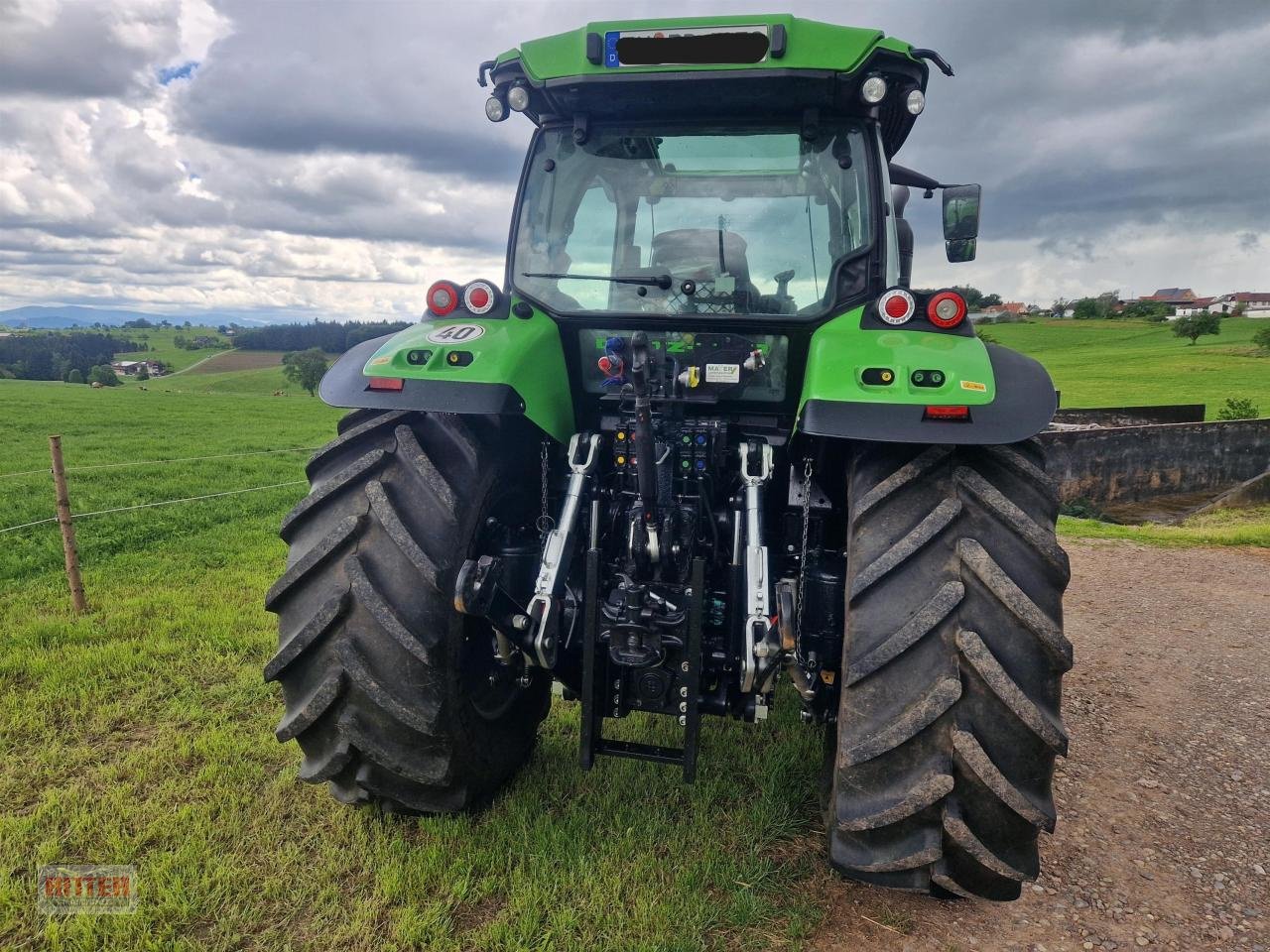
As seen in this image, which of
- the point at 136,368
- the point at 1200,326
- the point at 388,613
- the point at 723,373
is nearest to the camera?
the point at 388,613

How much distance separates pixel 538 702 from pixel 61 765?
1986mm

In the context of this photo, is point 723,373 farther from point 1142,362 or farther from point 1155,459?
point 1142,362

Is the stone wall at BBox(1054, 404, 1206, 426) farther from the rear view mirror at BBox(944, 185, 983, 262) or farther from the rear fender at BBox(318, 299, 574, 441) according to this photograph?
the rear fender at BBox(318, 299, 574, 441)

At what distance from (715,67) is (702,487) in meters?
1.44

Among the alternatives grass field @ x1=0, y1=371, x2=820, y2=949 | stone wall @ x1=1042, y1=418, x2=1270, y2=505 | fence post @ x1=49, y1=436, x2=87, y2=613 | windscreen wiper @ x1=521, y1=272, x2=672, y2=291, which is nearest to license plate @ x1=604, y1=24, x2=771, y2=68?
windscreen wiper @ x1=521, y1=272, x2=672, y2=291

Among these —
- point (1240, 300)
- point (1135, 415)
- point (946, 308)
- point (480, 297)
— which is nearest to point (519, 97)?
point (480, 297)

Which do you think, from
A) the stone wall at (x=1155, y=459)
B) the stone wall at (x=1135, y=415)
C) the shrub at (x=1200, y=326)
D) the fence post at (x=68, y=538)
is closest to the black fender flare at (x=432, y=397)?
the fence post at (x=68, y=538)

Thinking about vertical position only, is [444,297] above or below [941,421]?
above

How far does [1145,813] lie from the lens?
3566mm

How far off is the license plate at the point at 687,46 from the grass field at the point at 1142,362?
24.6 metres

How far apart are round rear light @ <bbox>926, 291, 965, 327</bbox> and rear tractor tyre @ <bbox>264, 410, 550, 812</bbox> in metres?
1.55

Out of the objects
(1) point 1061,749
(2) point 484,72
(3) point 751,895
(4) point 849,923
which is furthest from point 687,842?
(2) point 484,72

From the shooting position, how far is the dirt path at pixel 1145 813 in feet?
8.95

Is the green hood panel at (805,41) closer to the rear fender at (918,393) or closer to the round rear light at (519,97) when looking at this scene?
the round rear light at (519,97)
